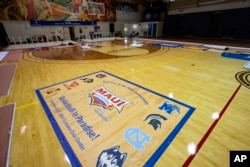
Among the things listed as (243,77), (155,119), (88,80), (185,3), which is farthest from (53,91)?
(185,3)

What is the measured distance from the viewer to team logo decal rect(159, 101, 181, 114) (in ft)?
7.38

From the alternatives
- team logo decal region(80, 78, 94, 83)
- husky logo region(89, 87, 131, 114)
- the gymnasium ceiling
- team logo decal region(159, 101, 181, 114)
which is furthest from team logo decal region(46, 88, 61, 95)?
the gymnasium ceiling

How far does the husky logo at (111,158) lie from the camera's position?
1399 mm

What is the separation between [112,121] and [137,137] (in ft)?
1.68

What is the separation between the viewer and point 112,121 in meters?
2.07

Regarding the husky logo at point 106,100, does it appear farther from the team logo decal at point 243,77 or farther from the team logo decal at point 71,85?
the team logo decal at point 243,77

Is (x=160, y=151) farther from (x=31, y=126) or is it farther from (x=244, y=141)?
(x=31, y=126)

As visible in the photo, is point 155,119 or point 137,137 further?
point 155,119

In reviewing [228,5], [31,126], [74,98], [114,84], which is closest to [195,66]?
[114,84]

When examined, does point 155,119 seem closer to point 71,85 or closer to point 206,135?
point 206,135

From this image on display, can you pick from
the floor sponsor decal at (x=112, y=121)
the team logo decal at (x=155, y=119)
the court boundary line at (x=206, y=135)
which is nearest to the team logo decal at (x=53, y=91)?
the floor sponsor decal at (x=112, y=121)

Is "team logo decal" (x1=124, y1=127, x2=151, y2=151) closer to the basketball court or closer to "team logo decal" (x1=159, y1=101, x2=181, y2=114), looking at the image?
the basketball court

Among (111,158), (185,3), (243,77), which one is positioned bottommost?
(111,158)

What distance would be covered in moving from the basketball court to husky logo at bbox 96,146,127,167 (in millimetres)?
11
